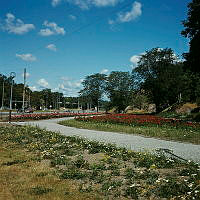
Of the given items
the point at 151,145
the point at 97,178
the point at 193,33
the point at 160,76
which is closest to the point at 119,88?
Result: the point at 160,76

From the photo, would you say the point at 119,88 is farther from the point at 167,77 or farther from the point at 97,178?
the point at 97,178

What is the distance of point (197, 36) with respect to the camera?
25219 mm

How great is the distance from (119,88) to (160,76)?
33.1 metres

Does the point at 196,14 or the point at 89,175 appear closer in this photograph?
the point at 89,175

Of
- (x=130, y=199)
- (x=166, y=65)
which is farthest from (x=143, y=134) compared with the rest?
(x=166, y=65)

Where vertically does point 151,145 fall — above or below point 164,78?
below

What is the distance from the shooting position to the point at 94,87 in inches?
3585

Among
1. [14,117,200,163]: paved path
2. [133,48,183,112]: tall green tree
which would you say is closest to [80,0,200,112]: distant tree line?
[133,48,183,112]: tall green tree

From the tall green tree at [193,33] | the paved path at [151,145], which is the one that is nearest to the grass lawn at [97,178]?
the paved path at [151,145]

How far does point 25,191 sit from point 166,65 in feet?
151

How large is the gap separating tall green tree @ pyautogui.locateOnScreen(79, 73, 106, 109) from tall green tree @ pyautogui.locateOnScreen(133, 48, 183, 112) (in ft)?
129

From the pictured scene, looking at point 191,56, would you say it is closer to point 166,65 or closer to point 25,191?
point 166,65

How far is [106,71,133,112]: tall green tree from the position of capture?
64375mm

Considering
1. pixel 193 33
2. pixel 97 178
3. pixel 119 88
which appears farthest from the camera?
pixel 119 88
